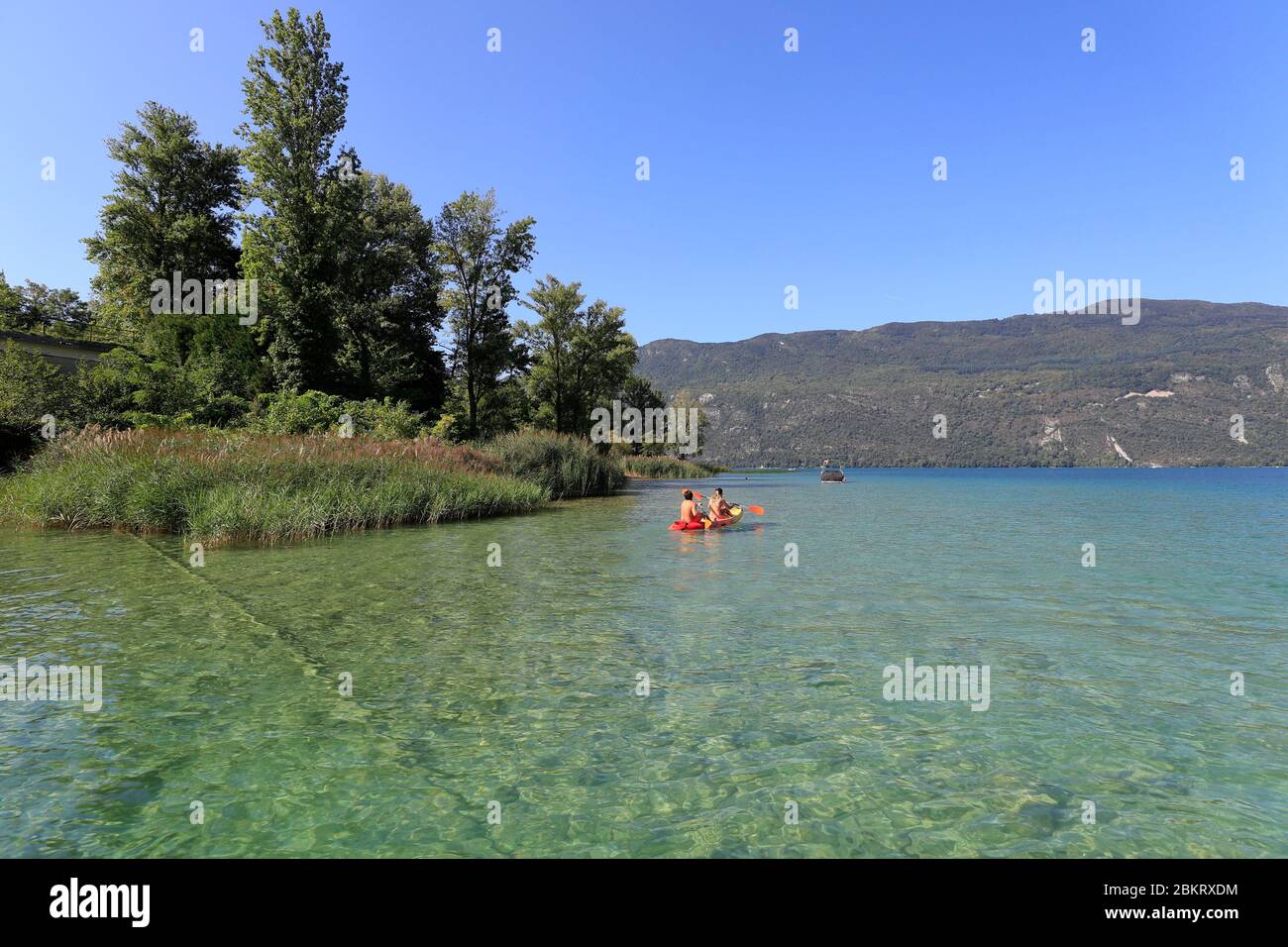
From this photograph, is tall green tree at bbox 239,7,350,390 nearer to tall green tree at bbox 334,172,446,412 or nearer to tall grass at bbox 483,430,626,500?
tall green tree at bbox 334,172,446,412

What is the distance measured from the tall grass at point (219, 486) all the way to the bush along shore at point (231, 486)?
0.10 ft

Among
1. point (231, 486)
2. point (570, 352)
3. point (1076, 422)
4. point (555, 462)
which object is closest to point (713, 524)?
point (231, 486)

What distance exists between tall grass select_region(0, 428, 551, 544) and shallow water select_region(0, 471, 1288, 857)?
3.71 m

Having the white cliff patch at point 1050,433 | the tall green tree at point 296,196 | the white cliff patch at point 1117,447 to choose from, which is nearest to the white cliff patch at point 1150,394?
the white cliff patch at point 1050,433

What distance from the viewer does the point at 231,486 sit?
56.3ft

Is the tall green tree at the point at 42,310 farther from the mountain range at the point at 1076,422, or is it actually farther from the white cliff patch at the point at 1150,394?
the white cliff patch at the point at 1150,394

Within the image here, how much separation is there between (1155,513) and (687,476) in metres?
49.1

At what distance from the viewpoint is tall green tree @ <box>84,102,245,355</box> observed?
43375 millimetres

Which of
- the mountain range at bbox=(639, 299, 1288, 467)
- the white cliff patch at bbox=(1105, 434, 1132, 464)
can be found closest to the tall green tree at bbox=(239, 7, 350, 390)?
the mountain range at bbox=(639, 299, 1288, 467)

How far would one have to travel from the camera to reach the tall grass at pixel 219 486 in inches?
656

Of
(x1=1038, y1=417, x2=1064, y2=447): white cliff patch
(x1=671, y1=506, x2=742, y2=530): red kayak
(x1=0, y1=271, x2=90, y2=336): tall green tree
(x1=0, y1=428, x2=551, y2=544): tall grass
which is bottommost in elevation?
(x1=671, y1=506, x2=742, y2=530): red kayak

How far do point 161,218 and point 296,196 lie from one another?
16.6 metres

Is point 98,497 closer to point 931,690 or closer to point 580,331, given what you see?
point 931,690
